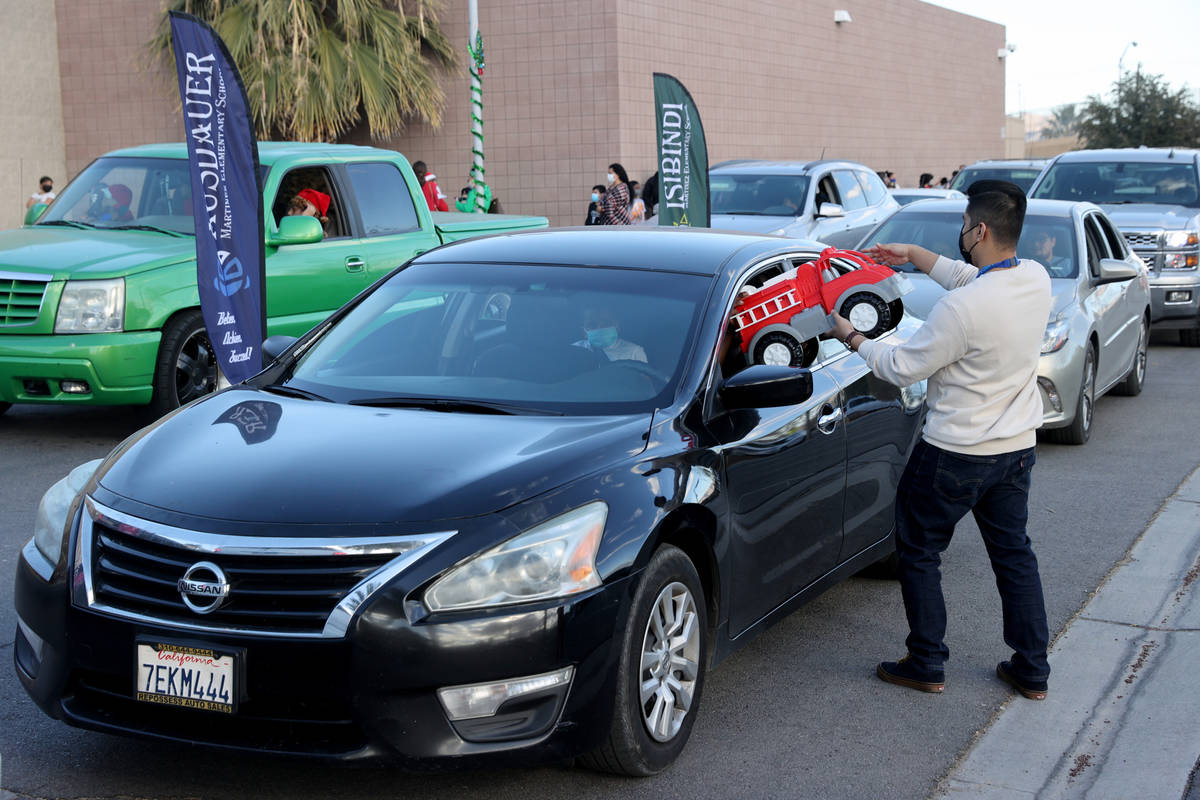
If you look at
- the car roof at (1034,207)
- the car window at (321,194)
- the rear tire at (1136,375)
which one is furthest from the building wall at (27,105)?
the rear tire at (1136,375)

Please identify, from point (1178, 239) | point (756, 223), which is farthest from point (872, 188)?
point (1178, 239)

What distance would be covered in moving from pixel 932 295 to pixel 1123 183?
25.2ft

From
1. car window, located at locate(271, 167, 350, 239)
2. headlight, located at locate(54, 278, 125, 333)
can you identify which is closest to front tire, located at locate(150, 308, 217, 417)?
headlight, located at locate(54, 278, 125, 333)

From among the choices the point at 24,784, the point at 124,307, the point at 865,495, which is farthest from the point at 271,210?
the point at 24,784

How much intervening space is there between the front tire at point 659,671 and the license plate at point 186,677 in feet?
3.44

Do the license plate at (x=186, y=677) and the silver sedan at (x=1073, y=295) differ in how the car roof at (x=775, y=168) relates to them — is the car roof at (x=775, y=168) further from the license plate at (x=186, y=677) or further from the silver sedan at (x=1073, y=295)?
the license plate at (x=186, y=677)

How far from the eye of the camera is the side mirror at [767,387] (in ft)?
14.7

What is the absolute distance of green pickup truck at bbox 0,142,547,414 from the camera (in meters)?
9.02

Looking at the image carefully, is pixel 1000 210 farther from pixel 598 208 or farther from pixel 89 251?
pixel 598 208

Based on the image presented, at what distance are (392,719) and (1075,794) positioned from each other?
2103 mm

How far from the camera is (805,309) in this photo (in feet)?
16.2

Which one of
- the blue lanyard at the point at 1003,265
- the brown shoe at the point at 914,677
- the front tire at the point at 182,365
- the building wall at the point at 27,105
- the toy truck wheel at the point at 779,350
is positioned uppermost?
the building wall at the point at 27,105

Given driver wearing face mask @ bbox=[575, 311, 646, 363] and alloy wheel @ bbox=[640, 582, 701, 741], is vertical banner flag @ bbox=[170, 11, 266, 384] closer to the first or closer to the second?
driver wearing face mask @ bbox=[575, 311, 646, 363]

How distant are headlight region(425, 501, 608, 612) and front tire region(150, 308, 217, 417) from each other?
5.93 meters
